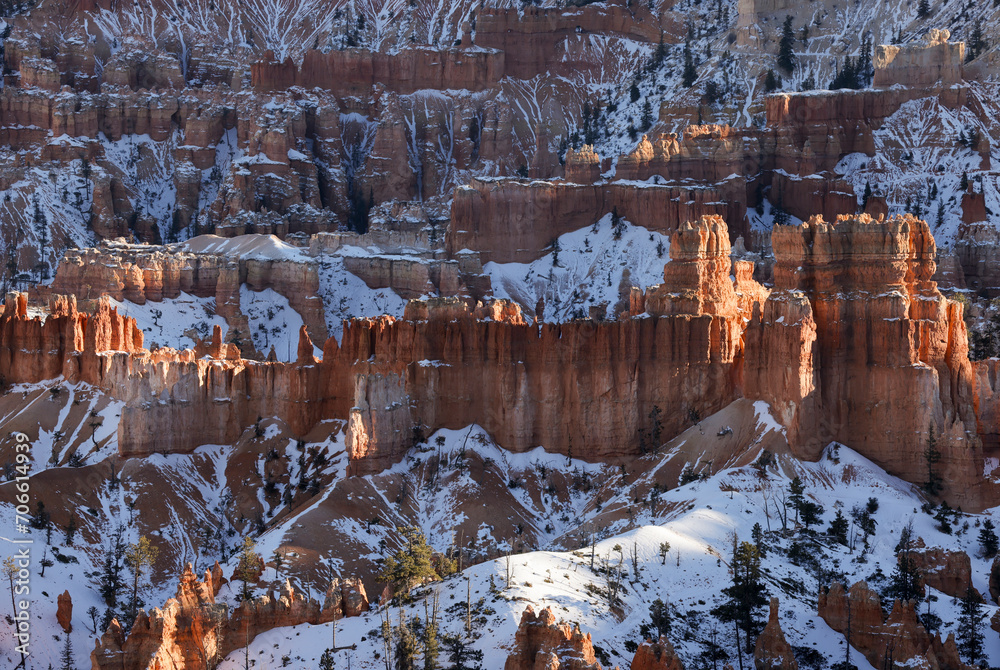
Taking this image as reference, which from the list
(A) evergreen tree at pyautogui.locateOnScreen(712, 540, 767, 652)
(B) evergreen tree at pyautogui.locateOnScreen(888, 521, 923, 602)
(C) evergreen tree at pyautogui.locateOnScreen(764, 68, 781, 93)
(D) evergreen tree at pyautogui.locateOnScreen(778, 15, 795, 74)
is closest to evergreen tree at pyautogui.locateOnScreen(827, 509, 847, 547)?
(B) evergreen tree at pyautogui.locateOnScreen(888, 521, 923, 602)

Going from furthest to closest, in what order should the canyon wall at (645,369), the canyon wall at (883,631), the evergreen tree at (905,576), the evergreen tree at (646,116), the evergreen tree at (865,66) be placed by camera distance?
the evergreen tree at (646,116)
the evergreen tree at (865,66)
the canyon wall at (645,369)
the evergreen tree at (905,576)
the canyon wall at (883,631)

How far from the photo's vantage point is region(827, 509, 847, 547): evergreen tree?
9269 centimetres

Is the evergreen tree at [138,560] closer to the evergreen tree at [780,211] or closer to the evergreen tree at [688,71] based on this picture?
the evergreen tree at [780,211]

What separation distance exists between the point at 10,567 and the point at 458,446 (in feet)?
93.9

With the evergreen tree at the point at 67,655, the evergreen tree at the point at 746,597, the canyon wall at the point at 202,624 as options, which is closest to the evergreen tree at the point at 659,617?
the evergreen tree at the point at 746,597

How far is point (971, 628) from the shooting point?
8156cm

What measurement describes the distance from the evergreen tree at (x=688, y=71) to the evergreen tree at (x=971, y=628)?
4252 inches

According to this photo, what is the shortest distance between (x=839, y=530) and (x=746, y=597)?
35.7 feet

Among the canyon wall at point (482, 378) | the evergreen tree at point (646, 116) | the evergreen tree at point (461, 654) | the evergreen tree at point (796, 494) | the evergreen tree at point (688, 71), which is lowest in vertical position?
the evergreen tree at point (461, 654)

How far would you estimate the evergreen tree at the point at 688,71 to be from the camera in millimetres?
188375

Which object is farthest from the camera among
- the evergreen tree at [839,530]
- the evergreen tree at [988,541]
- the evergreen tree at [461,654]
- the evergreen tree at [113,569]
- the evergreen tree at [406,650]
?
the evergreen tree at [113,569]

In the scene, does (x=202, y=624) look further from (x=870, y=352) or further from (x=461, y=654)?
(x=870, y=352)

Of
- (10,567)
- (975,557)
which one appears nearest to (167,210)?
(10,567)

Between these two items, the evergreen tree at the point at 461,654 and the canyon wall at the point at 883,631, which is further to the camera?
the canyon wall at the point at 883,631
